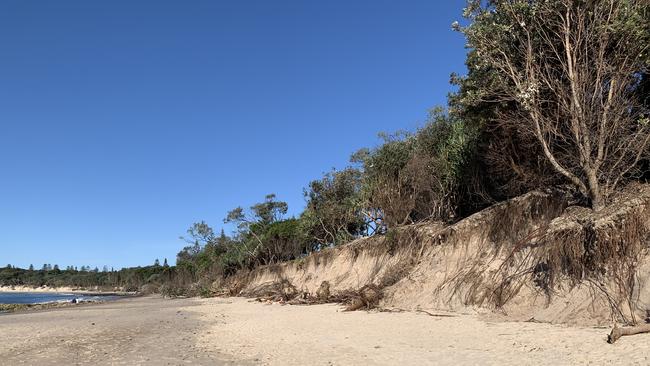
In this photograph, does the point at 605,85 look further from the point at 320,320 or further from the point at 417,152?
the point at 417,152

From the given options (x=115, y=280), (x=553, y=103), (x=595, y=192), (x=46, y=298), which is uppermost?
(x=553, y=103)

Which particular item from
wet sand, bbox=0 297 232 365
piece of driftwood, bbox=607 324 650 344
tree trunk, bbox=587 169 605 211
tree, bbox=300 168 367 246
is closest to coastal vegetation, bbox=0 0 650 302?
tree trunk, bbox=587 169 605 211

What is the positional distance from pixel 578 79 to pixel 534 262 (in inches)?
227

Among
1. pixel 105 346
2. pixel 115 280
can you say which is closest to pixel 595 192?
pixel 105 346

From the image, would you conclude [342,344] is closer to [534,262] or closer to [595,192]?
[534,262]

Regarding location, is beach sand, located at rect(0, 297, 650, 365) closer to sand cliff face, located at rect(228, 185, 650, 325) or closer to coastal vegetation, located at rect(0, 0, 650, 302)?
sand cliff face, located at rect(228, 185, 650, 325)

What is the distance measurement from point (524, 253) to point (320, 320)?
7521 millimetres

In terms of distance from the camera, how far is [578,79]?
14359mm

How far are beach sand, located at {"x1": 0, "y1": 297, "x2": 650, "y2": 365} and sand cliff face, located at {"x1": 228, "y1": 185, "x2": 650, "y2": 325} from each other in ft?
3.80

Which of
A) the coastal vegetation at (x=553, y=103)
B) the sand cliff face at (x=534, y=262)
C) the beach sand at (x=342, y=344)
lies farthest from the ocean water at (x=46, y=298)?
the coastal vegetation at (x=553, y=103)

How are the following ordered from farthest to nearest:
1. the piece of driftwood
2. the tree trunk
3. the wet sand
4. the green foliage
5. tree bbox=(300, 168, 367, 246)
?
1. the green foliage
2. tree bbox=(300, 168, 367, 246)
3. the tree trunk
4. the wet sand
5. the piece of driftwood

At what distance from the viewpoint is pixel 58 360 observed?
37.1 feet

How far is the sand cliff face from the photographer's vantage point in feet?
39.1

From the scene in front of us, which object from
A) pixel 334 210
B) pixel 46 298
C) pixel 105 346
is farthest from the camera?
pixel 46 298
